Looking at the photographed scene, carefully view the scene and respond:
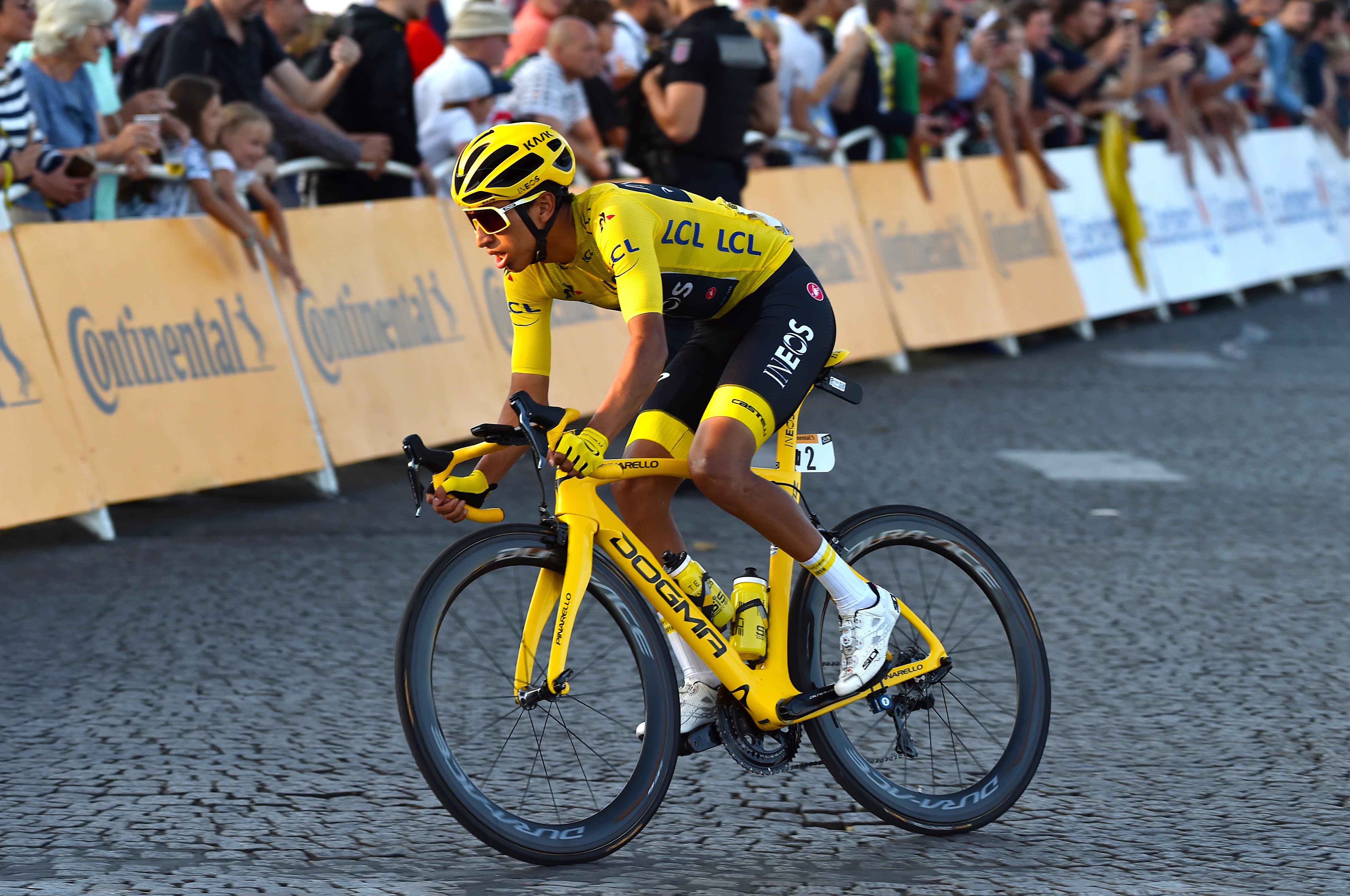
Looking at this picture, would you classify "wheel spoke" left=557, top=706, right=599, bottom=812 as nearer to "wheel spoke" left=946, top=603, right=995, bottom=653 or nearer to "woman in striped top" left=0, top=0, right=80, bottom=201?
"wheel spoke" left=946, top=603, right=995, bottom=653

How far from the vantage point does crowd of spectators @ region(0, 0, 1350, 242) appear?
7.72 meters

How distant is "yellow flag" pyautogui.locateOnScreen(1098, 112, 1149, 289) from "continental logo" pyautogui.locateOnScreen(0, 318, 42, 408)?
10.4 meters

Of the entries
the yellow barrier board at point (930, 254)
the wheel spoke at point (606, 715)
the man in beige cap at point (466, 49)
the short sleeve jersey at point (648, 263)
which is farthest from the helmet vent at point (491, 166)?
the yellow barrier board at point (930, 254)

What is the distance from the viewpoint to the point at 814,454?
13.6 ft

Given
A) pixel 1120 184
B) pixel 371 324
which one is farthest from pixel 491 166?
pixel 1120 184

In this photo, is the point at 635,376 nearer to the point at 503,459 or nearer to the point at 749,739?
the point at 503,459

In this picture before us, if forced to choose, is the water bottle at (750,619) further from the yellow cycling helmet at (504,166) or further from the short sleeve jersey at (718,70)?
the short sleeve jersey at (718,70)

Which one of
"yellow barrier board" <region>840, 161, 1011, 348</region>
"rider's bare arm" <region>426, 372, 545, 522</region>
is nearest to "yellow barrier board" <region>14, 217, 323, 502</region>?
"rider's bare arm" <region>426, 372, 545, 522</region>

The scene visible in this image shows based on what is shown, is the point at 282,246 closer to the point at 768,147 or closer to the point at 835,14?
the point at 768,147

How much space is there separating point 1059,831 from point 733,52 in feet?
17.0

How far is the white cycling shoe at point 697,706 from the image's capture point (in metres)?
4.04

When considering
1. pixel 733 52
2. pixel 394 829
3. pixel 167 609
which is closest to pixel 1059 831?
pixel 394 829

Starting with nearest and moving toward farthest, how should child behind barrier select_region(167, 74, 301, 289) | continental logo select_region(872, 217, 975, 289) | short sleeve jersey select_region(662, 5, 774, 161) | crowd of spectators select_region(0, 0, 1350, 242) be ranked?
crowd of spectators select_region(0, 0, 1350, 242), child behind barrier select_region(167, 74, 301, 289), short sleeve jersey select_region(662, 5, 774, 161), continental logo select_region(872, 217, 975, 289)

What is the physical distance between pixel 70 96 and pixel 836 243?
566cm
